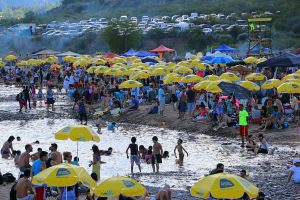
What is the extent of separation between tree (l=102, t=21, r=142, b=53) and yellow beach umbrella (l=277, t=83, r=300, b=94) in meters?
41.7

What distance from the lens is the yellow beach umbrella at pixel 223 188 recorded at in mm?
11328

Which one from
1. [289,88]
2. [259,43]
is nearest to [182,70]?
[289,88]

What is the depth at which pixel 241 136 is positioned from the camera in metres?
22.9

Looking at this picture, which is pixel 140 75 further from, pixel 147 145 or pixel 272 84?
pixel 147 145

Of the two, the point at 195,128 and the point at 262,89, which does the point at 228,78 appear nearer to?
the point at 262,89

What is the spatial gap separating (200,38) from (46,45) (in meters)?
24.7

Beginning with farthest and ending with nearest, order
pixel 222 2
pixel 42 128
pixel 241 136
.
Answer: pixel 222 2
pixel 42 128
pixel 241 136

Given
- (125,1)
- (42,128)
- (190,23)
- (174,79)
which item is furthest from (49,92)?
(125,1)

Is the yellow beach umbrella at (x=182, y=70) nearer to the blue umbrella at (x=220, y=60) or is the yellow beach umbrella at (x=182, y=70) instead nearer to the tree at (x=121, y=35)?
the blue umbrella at (x=220, y=60)

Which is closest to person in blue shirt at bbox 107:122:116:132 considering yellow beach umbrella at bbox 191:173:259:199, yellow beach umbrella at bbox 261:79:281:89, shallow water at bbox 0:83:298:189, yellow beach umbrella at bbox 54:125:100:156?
shallow water at bbox 0:83:298:189

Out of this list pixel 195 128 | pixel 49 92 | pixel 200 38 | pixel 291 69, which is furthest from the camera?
pixel 200 38

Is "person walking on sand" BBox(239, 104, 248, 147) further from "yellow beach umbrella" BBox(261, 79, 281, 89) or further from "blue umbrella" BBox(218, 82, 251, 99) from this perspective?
"yellow beach umbrella" BBox(261, 79, 281, 89)

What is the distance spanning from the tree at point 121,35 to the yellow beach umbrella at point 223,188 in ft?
177

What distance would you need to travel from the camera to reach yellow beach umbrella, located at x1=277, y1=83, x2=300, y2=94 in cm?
2403
